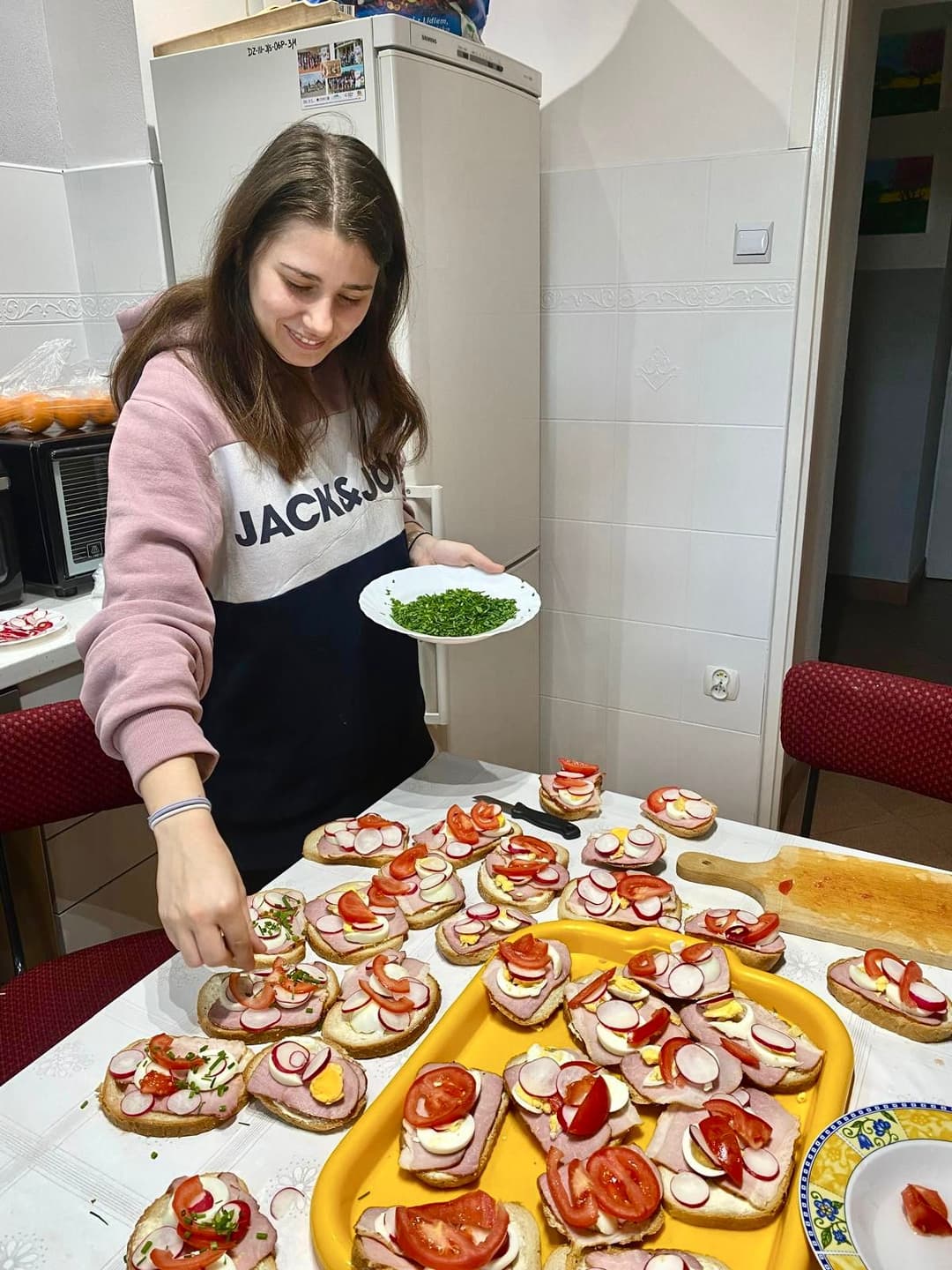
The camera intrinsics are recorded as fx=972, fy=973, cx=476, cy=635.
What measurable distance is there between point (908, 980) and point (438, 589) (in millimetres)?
833

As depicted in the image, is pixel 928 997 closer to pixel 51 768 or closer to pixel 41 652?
pixel 51 768

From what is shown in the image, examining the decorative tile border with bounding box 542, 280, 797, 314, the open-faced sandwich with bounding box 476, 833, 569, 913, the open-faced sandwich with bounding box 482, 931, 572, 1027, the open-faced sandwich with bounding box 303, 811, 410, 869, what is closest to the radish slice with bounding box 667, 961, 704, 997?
the open-faced sandwich with bounding box 482, 931, 572, 1027

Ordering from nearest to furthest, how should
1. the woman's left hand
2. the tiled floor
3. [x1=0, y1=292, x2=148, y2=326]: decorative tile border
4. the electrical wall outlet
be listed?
1. the woman's left hand
2. [x1=0, y1=292, x2=148, y2=326]: decorative tile border
3. the electrical wall outlet
4. the tiled floor

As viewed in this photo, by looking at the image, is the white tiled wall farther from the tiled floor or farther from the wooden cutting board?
the wooden cutting board

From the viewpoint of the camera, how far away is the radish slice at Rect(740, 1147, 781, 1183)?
0.84 m

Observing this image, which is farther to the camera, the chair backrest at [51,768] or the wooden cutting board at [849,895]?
the chair backrest at [51,768]

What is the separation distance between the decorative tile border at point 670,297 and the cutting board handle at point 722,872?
1.49m

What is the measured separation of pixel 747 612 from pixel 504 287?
1009 mm

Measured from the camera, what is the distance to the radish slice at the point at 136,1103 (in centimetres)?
91

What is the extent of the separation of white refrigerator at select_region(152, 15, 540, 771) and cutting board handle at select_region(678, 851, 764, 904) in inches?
41.3

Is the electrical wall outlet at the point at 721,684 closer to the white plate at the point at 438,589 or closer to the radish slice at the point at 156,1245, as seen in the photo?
the white plate at the point at 438,589

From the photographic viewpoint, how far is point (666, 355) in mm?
2443

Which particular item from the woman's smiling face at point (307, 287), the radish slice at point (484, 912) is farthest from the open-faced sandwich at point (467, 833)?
the woman's smiling face at point (307, 287)

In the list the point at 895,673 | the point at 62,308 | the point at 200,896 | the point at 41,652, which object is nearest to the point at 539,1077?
the point at 200,896
